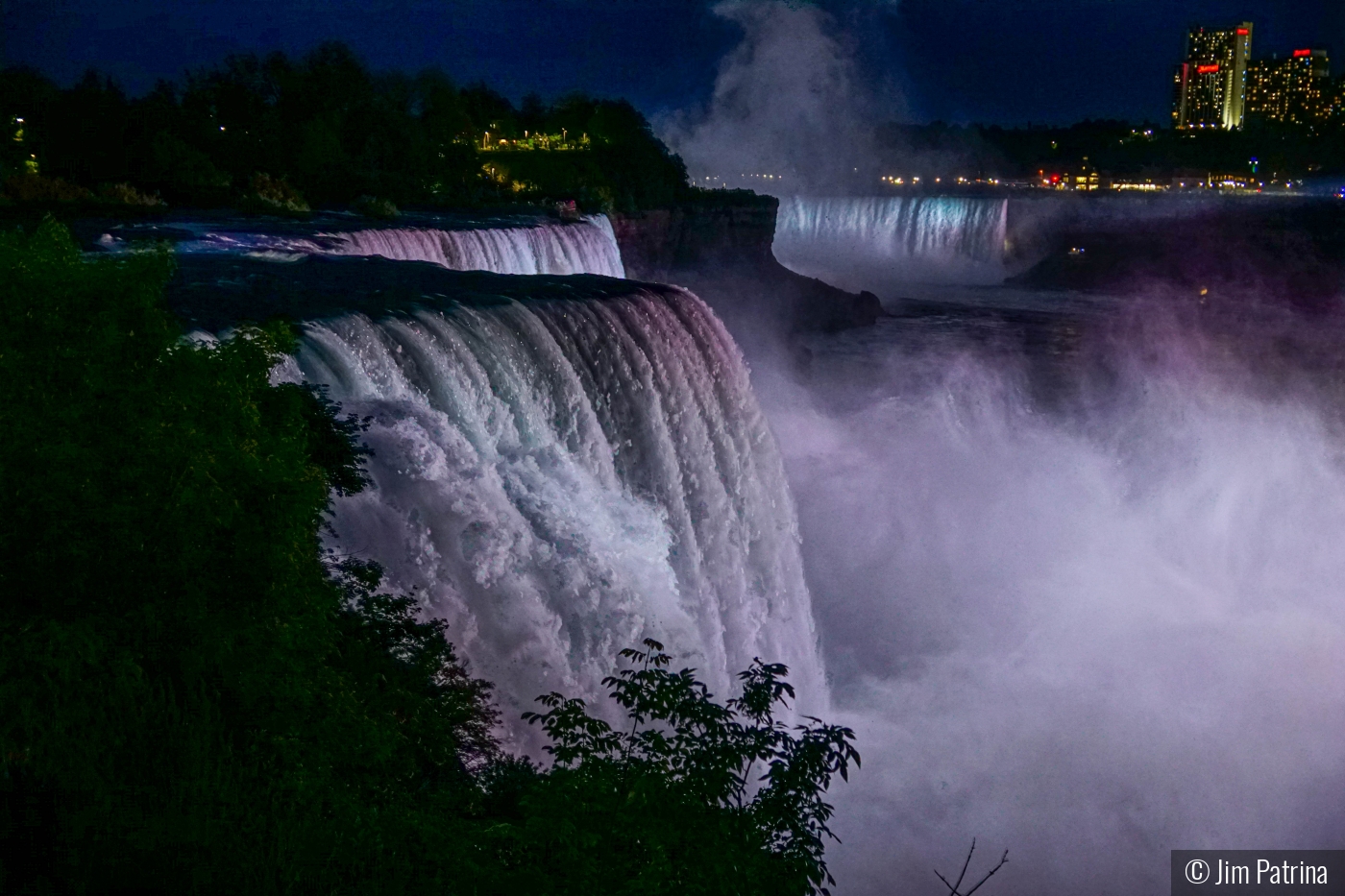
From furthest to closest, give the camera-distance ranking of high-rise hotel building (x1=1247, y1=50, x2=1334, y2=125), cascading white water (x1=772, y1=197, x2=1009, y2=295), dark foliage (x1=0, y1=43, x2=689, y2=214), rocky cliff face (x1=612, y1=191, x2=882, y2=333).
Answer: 1. high-rise hotel building (x1=1247, y1=50, x2=1334, y2=125)
2. cascading white water (x1=772, y1=197, x2=1009, y2=295)
3. rocky cliff face (x1=612, y1=191, x2=882, y2=333)
4. dark foliage (x1=0, y1=43, x2=689, y2=214)

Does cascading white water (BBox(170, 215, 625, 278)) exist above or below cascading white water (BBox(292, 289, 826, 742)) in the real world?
above

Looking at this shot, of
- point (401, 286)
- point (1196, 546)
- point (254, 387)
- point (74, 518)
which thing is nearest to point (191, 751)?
point (74, 518)

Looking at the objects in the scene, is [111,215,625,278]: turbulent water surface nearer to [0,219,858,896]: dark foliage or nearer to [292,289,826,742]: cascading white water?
[292,289,826,742]: cascading white water

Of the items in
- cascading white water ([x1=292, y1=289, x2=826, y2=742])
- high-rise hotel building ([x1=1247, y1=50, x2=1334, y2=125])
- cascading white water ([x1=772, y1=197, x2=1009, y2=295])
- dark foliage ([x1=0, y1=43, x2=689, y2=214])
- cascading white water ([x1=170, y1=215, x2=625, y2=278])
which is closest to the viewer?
cascading white water ([x1=292, y1=289, x2=826, y2=742])

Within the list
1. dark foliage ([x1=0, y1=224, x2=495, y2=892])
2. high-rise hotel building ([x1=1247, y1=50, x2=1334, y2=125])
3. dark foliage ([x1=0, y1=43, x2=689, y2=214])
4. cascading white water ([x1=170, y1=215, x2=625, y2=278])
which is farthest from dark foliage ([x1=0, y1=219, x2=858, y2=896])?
high-rise hotel building ([x1=1247, y1=50, x2=1334, y2=125])

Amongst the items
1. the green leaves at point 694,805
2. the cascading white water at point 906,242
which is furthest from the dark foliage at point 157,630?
the cascading white water at point 906,242

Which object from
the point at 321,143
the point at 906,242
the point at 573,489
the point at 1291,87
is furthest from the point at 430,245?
the point at 1291,87
